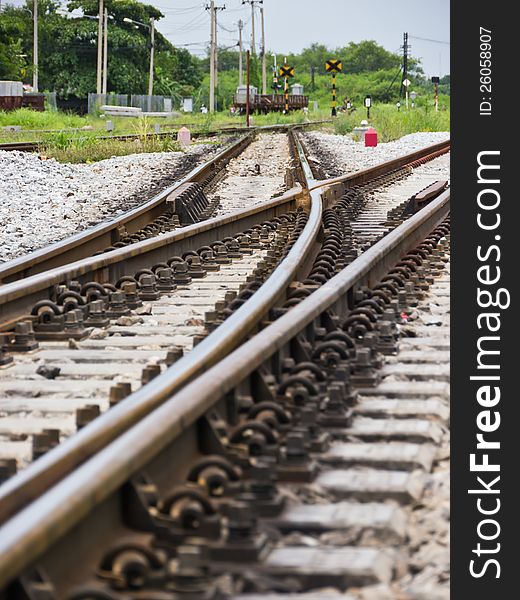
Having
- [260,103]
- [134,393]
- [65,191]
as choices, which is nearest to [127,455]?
[134,393]

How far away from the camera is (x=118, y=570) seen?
110 inches

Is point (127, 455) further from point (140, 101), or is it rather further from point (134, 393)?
point (140, 101)

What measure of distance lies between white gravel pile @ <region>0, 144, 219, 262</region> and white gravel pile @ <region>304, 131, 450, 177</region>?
238 centimetres

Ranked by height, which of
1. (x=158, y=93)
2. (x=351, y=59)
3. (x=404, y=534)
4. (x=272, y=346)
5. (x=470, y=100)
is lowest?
(x=404, y=534)

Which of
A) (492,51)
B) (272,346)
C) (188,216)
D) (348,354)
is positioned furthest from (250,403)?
(188,216)

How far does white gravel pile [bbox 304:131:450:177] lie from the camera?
22.0m

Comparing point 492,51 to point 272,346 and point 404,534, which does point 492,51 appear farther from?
point 404,534

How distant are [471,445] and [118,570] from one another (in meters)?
1.56

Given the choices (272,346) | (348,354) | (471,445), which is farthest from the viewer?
(348,354)

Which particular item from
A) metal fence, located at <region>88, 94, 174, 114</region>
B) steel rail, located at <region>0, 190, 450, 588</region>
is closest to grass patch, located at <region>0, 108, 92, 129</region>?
metal fence, located at <region>88, 94, 174, 114</region>

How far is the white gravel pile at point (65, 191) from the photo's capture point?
1251 cm

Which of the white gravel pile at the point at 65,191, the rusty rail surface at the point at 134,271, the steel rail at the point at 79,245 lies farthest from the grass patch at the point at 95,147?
the rusty rail surface at the point at 134,271

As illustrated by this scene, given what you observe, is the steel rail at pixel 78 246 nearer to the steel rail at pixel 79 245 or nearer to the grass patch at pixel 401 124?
the steel rail at pixel 79 245

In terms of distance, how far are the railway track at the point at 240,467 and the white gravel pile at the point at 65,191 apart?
5.43 m
